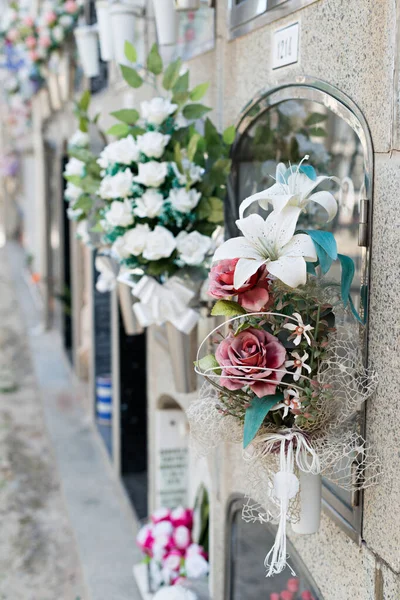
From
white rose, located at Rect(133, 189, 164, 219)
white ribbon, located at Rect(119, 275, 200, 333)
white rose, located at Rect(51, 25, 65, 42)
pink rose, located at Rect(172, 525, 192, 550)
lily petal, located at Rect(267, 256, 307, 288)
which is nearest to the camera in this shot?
lily petal, located at Rect(267, 256, 307, 288)

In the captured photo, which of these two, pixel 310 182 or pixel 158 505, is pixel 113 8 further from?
pixel 158 505

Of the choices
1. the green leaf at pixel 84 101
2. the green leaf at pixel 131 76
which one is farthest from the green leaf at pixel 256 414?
the green leaf at pixel 84 101

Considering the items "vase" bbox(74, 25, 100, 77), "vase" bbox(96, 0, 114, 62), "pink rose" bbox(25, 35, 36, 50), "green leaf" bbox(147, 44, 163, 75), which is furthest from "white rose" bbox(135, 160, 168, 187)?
"pink rose" bbox(25, 35, 36, 50)

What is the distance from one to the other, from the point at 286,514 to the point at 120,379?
365 cm

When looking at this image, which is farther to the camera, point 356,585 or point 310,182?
point 356,585

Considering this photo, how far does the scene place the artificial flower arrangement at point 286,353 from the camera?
147 centimetres

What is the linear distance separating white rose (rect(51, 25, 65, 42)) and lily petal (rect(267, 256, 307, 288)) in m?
5.79

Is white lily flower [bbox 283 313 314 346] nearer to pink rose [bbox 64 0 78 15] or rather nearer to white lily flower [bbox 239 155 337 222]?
white lily flower [bbox 239 155 337 222]

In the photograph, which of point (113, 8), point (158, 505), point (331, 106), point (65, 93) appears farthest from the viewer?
point (65, 93)

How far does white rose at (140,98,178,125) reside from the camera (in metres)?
2.40

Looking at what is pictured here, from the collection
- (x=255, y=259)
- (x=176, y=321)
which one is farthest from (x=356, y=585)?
(x=176, y=321)

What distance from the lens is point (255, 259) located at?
4.83 ft

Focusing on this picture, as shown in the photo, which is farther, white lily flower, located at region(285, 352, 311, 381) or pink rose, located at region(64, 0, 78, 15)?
pink rose, located at region(64, 0, 78, 15)

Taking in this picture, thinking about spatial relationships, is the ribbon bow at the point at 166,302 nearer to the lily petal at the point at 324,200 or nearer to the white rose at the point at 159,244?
the white rose at the point at 159,244
